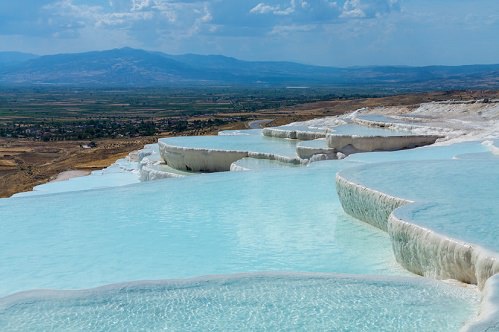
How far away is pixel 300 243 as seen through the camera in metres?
6.12

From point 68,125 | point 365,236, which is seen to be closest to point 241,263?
point 365,236

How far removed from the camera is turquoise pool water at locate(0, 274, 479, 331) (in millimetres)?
4055

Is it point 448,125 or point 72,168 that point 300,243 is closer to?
point 448,125

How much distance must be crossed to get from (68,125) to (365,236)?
4566cm

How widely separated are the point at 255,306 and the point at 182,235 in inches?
88.5

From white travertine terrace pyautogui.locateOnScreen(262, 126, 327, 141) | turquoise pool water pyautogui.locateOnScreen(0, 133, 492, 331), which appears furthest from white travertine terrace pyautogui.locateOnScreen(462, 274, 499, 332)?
white travertine terrace pyautogui.locateOnScreen(262, 126, 327, 141)

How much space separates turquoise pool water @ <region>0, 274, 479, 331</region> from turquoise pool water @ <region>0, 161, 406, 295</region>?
0.69 m

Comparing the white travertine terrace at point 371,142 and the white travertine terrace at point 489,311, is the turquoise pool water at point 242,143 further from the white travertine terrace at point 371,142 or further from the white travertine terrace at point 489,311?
the white travertine terrace at point 489,311

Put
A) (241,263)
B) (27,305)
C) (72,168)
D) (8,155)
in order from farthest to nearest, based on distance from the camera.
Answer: (8,155), (72,168), (241,263), (27,305)

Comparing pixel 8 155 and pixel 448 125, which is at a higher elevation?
pixel 448 125

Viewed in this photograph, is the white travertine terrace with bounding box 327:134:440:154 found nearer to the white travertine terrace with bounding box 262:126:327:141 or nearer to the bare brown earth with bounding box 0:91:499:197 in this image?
the white travertine terrace with bounding box 262:126:327:141

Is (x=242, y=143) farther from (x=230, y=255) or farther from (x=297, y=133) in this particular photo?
(x=230, y=255)

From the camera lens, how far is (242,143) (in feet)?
45.6

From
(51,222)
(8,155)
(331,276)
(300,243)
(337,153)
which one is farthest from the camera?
(8,155)
